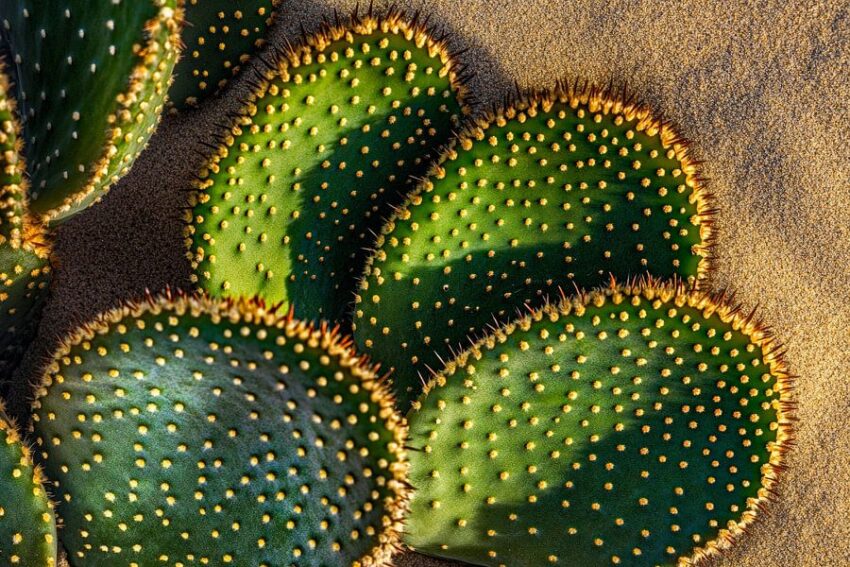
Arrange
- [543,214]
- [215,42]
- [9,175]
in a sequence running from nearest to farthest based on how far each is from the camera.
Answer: [9,175] → [543,214] → [215,42]

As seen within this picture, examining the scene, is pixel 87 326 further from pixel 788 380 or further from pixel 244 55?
pixel 788 380

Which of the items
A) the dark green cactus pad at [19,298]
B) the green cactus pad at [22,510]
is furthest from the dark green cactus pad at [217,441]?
the dark green cactus pad at [19,298]

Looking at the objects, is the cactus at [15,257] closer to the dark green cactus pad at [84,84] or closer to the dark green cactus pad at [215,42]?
the dark green cactus pad at [84,84]

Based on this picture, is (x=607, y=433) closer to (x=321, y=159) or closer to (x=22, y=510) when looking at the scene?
(x=321, y=159)

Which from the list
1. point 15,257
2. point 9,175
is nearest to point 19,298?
point 15,257

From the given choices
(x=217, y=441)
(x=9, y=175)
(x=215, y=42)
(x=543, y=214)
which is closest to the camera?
(x=9, y=175)

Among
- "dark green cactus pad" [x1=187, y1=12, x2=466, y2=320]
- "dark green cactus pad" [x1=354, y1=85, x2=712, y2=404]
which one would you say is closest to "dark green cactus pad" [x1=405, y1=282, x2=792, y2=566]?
"dark green cactus pad" [x1=354, y1=85, x2=712, y2=404]

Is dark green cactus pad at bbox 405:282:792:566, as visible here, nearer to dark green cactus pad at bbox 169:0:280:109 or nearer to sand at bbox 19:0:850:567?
sand at bbox 19:0:850:567
